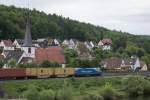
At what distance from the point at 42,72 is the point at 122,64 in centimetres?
5507

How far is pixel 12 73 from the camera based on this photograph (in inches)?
3071

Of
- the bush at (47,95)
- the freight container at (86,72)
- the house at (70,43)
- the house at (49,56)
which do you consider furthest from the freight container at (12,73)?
the house at (70,43)

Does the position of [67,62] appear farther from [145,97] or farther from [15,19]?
[15,19]

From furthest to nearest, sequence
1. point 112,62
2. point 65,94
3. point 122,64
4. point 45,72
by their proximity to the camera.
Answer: point 122,64, point 112,62, point 45,72, point 65,94

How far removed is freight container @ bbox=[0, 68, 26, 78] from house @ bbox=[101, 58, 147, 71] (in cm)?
4977

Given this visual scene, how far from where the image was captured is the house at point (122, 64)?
13212 centimetres

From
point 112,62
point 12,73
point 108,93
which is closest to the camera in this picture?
point 108,93

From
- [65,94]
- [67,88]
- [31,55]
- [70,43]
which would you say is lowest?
[65,94]

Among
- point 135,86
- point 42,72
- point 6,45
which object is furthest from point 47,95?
point 6,45

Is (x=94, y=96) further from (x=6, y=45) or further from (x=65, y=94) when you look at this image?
(x=6, y=45)

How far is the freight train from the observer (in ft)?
254

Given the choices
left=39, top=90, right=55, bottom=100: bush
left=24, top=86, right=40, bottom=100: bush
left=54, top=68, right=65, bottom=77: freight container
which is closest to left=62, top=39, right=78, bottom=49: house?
left=54, top=68, right=65, bottom=77: freight container

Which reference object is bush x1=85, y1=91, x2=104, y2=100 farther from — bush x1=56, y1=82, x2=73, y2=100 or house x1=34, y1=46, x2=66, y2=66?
house x1=34, y1=46, x2=66, y2=66

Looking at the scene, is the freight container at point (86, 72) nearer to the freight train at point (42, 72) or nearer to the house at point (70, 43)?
the freight train at point (42, 72)
